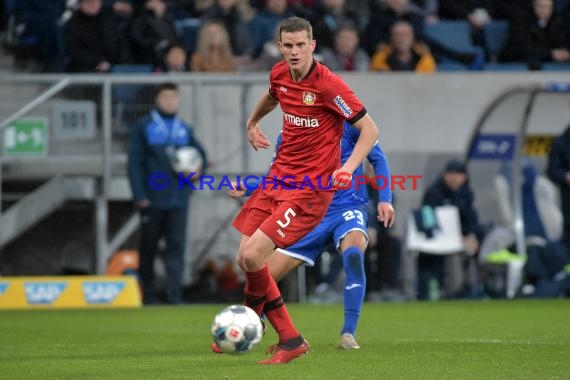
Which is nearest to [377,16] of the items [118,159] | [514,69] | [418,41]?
[418,41]

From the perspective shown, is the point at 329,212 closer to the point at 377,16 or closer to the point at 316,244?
the point at 316,244

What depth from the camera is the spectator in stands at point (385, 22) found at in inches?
741

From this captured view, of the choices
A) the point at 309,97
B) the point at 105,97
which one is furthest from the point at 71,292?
the point at 309,97

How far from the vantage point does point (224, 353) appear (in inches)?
368

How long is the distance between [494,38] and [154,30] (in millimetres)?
4976

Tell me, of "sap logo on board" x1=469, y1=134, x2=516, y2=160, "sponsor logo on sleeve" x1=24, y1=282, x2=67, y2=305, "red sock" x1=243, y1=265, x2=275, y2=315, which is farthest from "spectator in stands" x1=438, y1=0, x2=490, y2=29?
"red sock" x1=243, y1=265, x2=275, y2=315

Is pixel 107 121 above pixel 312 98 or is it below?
below

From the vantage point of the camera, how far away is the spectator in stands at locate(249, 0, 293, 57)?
1839 centimetres

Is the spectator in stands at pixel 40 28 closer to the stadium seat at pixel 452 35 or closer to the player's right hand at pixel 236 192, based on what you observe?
the stadium seat at pixel 452 35

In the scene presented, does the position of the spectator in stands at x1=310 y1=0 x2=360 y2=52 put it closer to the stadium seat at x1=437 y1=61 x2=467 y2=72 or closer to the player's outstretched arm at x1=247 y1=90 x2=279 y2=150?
the stadium seat at x1=437 y1=61 x2=467 y2=72

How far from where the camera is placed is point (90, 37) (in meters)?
17.3

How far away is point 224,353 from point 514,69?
34.7 ft

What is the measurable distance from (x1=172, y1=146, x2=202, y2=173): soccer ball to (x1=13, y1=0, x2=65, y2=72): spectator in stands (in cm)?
275

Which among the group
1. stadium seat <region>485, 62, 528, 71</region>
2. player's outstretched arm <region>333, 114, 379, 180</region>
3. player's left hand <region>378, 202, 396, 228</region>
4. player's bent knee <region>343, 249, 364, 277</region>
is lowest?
player's bent knee <region>343, 249, 364, 277</region>
